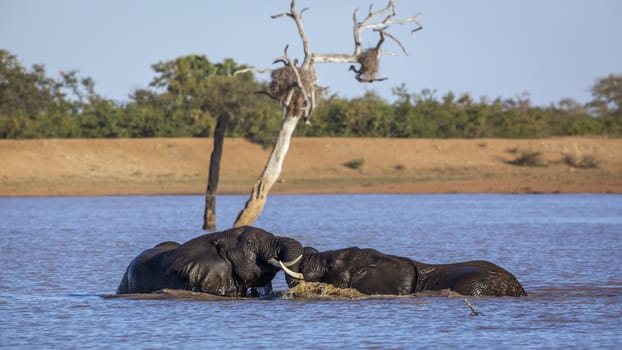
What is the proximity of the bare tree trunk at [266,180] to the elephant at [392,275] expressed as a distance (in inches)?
381

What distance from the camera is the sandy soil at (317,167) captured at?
4159 cm

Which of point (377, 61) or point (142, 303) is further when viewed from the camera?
point (377, 61)

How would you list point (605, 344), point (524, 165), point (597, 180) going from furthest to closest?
point (524, 165) → point (597, 180) → point (605, 344)

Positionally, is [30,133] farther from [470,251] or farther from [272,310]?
[272,310]

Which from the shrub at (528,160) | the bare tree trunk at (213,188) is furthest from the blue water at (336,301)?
the shrub at (528,160)

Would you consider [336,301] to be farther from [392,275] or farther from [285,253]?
[285,253]

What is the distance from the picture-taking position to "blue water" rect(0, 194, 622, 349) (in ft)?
31.4

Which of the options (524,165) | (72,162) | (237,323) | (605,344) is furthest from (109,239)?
(524,165)

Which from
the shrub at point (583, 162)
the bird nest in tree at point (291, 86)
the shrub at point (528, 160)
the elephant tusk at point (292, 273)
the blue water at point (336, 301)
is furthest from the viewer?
the shrub at point (528, 160)

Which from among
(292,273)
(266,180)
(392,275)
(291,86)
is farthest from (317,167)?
(292,273)

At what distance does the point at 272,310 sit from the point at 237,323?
2.76 feet

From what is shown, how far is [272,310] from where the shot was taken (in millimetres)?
11070

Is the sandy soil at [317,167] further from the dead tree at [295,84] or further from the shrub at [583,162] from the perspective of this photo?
the dead tree at [295,84]

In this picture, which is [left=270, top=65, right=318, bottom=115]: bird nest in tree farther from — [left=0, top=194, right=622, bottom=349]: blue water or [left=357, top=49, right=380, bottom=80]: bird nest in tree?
[left=0, top=194, right=622, bottom=349]: blue water
